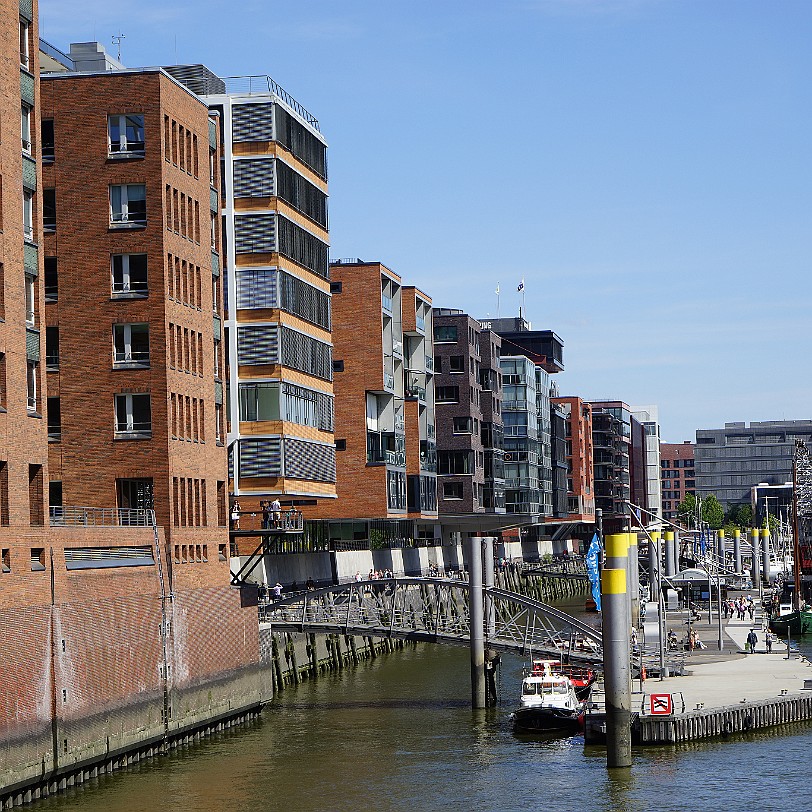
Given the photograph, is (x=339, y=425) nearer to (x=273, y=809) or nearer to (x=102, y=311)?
(x=102, y=311)

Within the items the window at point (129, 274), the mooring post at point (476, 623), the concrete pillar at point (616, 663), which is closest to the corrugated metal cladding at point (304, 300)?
the window at point (129, 274)

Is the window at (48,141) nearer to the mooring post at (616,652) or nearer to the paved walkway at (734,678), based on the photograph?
the mooring post at (616,652)

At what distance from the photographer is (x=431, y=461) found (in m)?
151

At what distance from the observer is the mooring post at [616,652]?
177 ft

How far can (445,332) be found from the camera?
547ft

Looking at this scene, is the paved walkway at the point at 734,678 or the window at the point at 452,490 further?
the window at the point at 452,490

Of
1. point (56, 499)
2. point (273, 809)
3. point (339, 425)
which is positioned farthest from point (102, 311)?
point (339, 425)

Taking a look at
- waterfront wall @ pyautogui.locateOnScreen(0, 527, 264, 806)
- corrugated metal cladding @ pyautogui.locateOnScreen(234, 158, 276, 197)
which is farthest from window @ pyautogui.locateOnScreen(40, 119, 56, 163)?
corrugated metal cladding @ pyautogui.locateOnScreen(234, 158, 276, 197)

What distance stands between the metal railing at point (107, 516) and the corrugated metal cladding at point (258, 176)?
27.4m

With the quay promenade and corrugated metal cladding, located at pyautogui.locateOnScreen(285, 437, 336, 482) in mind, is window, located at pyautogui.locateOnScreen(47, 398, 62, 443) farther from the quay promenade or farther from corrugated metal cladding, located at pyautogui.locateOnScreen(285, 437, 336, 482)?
the quay promenade

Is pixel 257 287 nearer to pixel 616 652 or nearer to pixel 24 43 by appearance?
pixel 24 43

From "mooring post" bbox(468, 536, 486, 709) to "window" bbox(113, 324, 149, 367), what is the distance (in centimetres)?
1729

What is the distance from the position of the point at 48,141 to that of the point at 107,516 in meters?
17.4

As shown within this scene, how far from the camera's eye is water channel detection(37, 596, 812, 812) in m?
52.6
